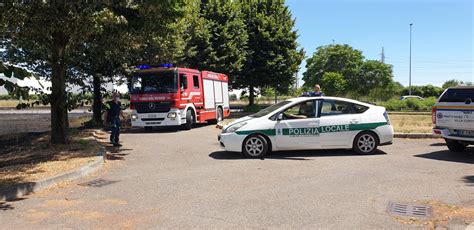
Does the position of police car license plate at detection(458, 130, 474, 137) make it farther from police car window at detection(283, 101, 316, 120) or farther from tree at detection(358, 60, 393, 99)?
tree at detection(358, 60, 393, 99)

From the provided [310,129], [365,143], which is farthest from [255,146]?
[365,143]

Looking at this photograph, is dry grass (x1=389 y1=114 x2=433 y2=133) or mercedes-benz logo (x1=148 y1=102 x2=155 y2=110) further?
mercedes-benz logo (x1=148 y1=102 x2=155 y2=110)

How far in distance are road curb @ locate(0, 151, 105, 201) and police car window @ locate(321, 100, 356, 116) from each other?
553 centimetres

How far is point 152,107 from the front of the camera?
56.0 feet

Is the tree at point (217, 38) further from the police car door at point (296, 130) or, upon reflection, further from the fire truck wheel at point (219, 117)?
the police car door at point (296, 130)

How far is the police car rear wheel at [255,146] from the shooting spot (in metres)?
10.2

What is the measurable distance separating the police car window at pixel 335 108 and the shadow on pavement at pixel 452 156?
2057 millimetres

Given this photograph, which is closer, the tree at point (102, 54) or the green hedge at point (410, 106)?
the tree at point (102, 54)

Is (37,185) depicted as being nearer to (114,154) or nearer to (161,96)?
(114,154)

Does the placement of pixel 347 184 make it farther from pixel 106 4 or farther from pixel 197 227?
pixel 106 4

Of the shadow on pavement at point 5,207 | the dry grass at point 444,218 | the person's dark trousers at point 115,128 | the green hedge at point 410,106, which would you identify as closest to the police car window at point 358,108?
the dry grass at point 444,218

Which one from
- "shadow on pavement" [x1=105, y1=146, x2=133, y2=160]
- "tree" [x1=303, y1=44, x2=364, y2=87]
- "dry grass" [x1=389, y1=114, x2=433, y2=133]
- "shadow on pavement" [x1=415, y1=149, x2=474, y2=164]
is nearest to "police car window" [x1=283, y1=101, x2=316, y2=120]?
"shadow on pavement" [x1=415, y1=149, x2=474, y2=164]

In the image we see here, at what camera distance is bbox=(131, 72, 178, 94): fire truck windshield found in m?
→ 17.0

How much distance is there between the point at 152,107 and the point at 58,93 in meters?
5.41
